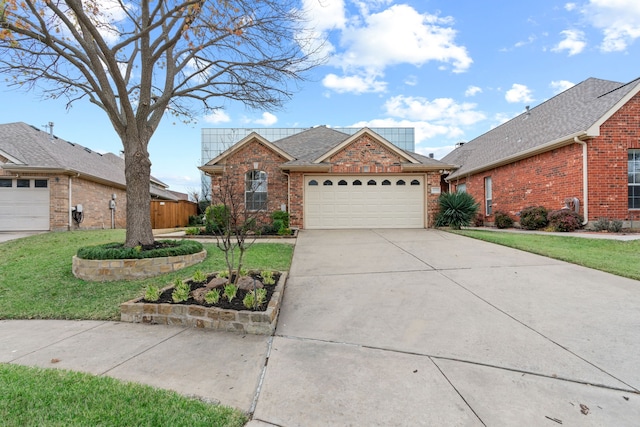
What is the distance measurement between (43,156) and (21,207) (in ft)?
8.23

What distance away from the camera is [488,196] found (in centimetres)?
1669

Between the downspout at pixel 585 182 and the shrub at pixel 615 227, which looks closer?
the shrub at pixel 615 227

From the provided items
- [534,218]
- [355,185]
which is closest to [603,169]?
[534,218]

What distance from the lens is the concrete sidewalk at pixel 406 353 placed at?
7.23ft

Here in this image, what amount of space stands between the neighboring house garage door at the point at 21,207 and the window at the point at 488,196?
854 inches

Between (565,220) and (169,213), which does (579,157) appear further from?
(169,213)

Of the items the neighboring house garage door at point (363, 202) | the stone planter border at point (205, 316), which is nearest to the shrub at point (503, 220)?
the neighboring house garage door at point (363, 202)

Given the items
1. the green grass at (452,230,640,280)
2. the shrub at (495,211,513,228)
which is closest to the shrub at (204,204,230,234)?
the green grass at (452,230,640,280)

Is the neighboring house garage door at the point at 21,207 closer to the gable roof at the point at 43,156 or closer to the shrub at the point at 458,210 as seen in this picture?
the gable roof at the point at 43,156

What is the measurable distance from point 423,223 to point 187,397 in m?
12.4

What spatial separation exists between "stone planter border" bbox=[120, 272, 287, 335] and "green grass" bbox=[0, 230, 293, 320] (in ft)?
1.43

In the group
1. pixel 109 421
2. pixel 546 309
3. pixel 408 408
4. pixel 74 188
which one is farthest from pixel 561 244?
pixel 74 188

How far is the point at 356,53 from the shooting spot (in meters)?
10.6

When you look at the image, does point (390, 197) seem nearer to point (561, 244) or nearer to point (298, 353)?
point (561, 244)
